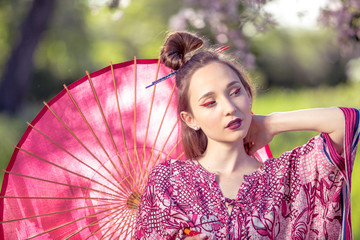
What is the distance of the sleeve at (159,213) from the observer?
1.90m

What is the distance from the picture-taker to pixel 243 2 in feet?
15.3

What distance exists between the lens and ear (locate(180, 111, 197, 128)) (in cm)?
205

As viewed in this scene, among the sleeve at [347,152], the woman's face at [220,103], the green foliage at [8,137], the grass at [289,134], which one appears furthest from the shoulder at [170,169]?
the green foliage at [8,137]

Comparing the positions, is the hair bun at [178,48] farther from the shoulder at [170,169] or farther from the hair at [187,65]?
the shoulder at [170,169]

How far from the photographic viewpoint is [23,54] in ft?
33.4

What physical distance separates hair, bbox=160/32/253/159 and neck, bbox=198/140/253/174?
0.36 ft

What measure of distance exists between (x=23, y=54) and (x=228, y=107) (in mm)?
8900

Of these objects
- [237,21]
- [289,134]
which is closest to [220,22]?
[237,21]

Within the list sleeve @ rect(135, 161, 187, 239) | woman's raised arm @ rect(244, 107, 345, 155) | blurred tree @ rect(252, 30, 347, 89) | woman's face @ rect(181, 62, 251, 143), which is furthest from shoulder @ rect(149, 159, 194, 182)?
blurred tree @ rect(252, 30, 347, 89)

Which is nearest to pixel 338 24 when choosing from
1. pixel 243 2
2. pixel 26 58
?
pixel 243 2

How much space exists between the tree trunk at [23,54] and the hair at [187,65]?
7840 millimetres

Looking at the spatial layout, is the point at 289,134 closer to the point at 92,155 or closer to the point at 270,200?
the point at 92,155

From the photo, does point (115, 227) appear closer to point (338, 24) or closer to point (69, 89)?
point (69, 89)

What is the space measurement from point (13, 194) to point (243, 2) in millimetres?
3012
